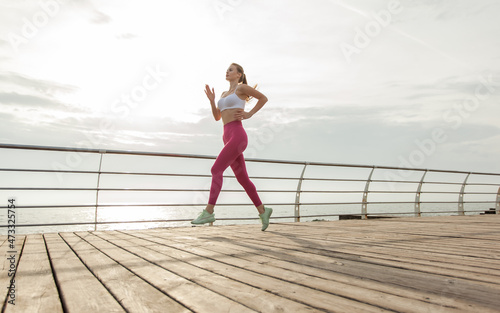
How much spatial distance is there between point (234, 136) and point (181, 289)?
2597 mm

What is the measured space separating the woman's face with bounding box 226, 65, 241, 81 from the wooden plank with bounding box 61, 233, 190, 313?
8.37ft

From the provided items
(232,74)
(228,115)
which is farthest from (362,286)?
(232,74)

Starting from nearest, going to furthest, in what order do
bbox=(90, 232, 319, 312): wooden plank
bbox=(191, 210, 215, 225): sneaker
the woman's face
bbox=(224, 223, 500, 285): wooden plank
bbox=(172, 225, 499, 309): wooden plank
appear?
bbox=(90, 232, 319, 312): wooden plank
bbox=(172, 225, 499, 309): wooden plank
bbox=(224, 223, 500, 285): wooden plank
bbox=(191, 210, 215, 225): sneaker
the woman's face

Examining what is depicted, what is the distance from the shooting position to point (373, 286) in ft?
5.26

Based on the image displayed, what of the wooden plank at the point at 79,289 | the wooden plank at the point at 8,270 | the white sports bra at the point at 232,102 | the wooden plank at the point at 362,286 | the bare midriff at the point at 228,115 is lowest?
the wooden plank at the point at 8,270

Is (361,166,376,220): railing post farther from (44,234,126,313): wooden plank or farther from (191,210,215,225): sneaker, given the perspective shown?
(44,234,126,313): wooden plank

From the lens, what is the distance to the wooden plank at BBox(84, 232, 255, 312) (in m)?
1.32

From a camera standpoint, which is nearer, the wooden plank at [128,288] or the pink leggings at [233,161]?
the wooden plank at [128,288]

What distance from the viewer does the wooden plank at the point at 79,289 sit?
51.8 inches

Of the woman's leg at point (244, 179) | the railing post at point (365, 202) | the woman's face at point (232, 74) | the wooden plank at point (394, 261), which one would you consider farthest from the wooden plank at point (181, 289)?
the railing post at point (365, 202)

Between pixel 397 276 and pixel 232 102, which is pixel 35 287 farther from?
pixel 232 102

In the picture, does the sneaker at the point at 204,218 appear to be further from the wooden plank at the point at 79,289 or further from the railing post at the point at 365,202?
the railing post at the point at 365,202

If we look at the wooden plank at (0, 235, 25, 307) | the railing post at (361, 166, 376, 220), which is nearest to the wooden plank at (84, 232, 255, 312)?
the wooden plank at (0, 235, 25, 307)

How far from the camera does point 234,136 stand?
404 cm
